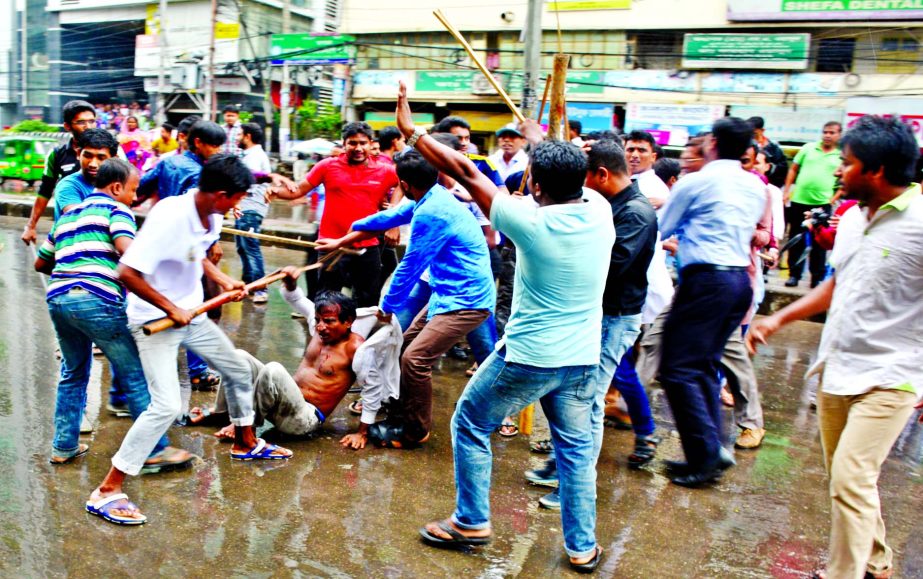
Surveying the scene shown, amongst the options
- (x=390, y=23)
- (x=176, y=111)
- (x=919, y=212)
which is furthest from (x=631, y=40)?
(x=919, y=212)

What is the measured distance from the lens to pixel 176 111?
33312 millimetres

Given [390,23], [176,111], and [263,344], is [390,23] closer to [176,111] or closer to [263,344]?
[176,111]

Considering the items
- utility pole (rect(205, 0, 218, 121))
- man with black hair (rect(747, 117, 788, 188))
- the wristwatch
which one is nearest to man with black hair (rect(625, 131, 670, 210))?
man with black hair (rect(747, 117, 788, 188))

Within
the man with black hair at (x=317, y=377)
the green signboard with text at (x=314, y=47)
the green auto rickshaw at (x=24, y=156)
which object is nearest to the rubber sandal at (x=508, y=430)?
the man with black hair at (x=317, y=377)

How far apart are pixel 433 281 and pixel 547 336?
4.68 feet

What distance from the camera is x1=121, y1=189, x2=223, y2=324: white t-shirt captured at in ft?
11.7

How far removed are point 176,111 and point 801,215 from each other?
2886 centimetres

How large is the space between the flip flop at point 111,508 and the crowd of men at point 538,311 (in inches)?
0.5

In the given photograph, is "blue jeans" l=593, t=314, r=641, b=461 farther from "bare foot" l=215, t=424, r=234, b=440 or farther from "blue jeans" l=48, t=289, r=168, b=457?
"blue jeans" l=48, t=289, r=168, b=457

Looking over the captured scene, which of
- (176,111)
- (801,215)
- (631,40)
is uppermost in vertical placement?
(631,40)

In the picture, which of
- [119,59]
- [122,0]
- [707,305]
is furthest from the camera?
[119,59]

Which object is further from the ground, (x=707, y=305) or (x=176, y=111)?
(x=176, y=111)

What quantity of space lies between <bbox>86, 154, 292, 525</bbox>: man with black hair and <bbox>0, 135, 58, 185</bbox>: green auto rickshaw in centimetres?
1805

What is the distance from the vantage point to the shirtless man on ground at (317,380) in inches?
177
